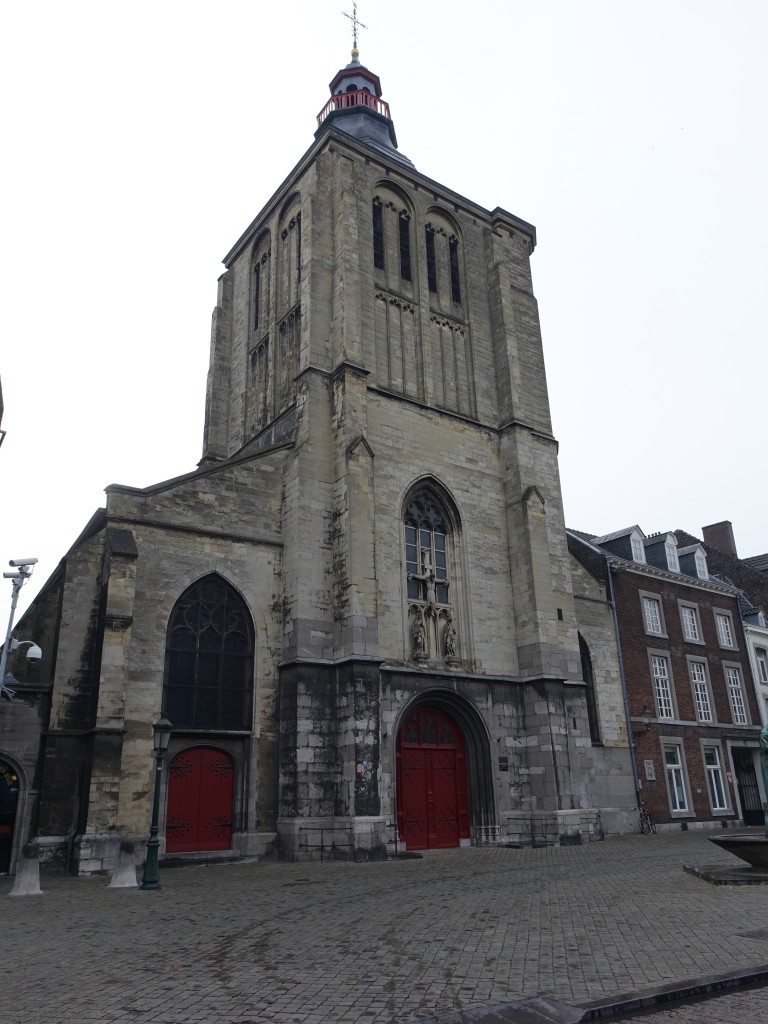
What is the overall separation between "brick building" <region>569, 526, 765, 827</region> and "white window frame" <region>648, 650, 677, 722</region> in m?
0.03

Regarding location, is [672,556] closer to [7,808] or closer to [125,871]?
[125,871]

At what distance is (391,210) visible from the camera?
82.4ft

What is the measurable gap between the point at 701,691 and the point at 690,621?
8.32 ft

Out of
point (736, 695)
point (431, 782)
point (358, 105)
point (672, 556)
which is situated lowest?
point (431, 782)

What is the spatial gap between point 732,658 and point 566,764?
1270cm

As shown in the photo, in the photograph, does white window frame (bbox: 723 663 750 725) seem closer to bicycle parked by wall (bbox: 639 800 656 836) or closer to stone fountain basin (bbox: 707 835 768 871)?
bicycle parked by wall (bbox: 639 800 656 836)

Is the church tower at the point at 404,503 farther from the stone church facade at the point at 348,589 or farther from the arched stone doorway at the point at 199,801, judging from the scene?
the arched stone doorway at the point at 199,801

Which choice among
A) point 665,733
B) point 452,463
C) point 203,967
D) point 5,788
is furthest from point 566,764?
point 203,967

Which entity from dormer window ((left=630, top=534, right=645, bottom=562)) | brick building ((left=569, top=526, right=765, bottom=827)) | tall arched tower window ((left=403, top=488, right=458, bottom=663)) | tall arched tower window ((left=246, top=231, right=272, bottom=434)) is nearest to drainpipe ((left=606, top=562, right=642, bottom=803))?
brick building ((left=569, top=526, right=765, bottom=827))

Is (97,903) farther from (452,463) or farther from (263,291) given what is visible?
(263,291)

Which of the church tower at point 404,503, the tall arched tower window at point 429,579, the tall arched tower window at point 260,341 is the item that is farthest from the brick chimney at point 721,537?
the tall arched tower window at point 260,341

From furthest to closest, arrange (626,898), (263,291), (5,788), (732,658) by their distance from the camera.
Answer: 1. (732,658)
2. (263,291)
3. (5,788)
4. (626,898)

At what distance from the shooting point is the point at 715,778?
87.8ft

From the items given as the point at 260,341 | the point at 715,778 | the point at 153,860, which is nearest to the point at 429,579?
the point at 153,860
